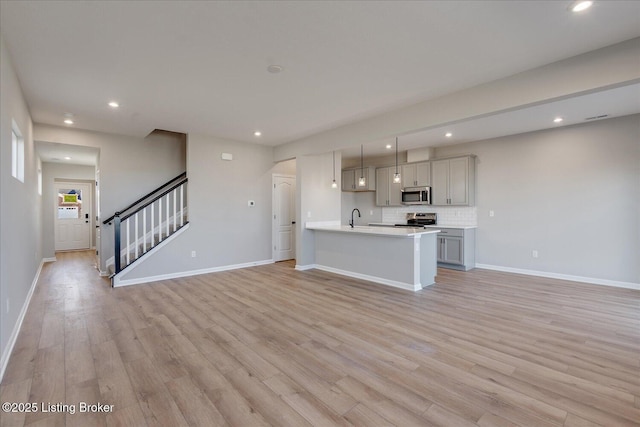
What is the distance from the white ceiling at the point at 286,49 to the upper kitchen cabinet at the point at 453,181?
2145 mm

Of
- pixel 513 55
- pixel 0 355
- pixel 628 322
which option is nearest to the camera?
pixel 0 355

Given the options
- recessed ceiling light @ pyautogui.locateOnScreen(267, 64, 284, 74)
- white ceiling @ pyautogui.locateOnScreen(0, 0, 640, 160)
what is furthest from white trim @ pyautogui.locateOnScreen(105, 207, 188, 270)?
recessed ceiling light @ pyautogui.locateOnScreen(267, 64, 284, 74)

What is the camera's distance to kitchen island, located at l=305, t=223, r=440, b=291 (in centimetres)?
472

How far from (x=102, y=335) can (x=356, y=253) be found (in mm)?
3857

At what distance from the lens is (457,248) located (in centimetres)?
622

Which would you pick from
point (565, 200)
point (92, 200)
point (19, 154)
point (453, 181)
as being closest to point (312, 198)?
point (453, 181)

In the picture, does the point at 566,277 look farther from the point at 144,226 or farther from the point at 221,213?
the point at 144,226

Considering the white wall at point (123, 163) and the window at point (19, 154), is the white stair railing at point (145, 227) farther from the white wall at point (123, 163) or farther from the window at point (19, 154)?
the window at point (19, 154)

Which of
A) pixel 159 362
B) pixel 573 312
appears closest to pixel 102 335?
pixel 159 362

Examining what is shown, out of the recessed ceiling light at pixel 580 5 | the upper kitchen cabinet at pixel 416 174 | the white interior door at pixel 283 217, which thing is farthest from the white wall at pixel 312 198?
the recessed ceiling light at pixel 580 5

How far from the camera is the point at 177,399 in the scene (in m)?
2.06

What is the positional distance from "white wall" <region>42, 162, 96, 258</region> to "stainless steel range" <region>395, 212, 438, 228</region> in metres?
9.51

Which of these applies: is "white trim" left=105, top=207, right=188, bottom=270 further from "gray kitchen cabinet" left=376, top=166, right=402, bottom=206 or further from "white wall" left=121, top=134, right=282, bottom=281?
"gray kitchen cabinet" left=376, top=166, right=402, bottom=206

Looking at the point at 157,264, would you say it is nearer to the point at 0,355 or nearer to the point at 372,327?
the point at 0,355
